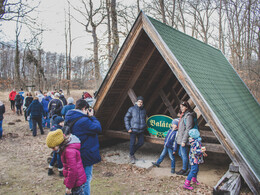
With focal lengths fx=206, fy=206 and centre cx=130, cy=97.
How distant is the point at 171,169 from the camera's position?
223 inches

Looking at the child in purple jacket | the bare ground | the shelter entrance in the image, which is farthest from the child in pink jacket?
the shelter entrance

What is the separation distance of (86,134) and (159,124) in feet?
10.9

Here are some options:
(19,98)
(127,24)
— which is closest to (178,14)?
(127,24)

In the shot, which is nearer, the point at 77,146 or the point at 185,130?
the point at 77,146

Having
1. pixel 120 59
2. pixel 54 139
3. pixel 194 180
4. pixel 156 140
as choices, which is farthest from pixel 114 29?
pixel 54 139

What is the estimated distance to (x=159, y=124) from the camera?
648cm

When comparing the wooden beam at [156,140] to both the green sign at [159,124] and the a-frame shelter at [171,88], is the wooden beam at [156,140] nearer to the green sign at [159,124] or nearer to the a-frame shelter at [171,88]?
the a-frame shelter at [171,88]

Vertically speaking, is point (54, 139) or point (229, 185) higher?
point (54, 139)

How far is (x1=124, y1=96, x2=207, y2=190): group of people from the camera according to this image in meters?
4.66

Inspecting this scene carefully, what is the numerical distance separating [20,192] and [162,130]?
4.05 meters

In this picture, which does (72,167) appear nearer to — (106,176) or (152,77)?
(106,176)

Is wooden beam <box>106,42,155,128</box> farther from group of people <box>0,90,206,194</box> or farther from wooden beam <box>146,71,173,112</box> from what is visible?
wooden beam <box>146,71,173,112</box>

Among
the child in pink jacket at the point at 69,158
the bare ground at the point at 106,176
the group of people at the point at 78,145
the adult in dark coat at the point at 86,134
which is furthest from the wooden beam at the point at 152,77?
the child in pink jacket at the point at 69,158

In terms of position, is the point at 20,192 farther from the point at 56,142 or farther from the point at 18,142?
the point at 18,142
